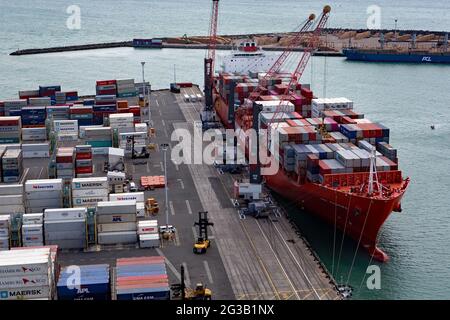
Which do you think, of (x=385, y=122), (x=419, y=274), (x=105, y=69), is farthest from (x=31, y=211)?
(x=105, y=69)

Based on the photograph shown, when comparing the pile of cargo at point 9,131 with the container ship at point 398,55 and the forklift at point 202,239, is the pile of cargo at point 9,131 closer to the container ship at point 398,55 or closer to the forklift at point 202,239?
the forklift at point 202,239

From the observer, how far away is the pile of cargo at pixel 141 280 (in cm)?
2597

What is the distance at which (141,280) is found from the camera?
27.2 meters

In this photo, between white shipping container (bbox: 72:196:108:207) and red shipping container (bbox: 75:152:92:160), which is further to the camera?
red shipping container (bbox: 75:152:92:160)

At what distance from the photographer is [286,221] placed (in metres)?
39.5

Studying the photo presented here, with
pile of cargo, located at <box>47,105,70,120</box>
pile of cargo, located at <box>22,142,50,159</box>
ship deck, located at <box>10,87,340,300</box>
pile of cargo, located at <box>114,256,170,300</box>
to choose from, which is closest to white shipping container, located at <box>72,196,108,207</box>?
ship deck, located at <box>10,87,340,300</box>

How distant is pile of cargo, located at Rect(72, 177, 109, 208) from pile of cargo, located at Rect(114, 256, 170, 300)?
11.7 metres

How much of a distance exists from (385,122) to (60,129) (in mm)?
35486

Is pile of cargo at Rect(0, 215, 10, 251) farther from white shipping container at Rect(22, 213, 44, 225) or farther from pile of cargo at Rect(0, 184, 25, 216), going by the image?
pile of cargo at Rect(0, 184, 25, 216)

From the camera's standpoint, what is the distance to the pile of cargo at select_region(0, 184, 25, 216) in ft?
129

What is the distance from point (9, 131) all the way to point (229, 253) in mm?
32685

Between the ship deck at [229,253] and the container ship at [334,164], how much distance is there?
10.1ft

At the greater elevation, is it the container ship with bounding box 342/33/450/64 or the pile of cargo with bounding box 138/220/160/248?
the container ship with bounding box 342/33/450/64
